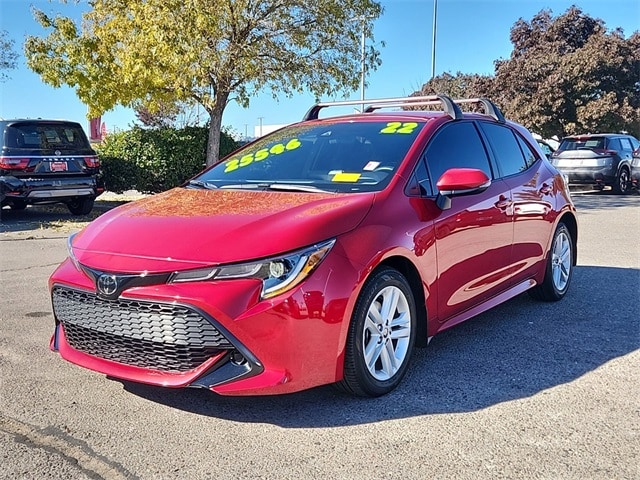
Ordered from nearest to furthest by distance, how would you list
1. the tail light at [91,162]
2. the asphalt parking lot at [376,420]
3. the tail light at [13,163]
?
the asphalt parking lot at [376,420], the tail light at [13,163], the tail light at [91,162]

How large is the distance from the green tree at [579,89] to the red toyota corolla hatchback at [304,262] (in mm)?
24614

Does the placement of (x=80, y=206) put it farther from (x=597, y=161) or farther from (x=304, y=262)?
(x=597, y=161)

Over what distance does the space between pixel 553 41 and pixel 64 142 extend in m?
28.4

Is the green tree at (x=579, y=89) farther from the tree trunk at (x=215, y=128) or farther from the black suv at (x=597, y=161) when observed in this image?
the tree trunk at (x=215, y=128)

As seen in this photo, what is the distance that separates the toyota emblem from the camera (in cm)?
304

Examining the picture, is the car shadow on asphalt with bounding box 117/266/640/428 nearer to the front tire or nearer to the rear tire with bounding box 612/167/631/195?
the front tire

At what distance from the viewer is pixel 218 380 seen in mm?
2953

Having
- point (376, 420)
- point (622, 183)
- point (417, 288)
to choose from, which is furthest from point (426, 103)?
point (622, 183)

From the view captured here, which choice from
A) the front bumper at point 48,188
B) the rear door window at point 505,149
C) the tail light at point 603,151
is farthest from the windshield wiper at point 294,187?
the tail light at point 603,151

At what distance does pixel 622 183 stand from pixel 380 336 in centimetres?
1621

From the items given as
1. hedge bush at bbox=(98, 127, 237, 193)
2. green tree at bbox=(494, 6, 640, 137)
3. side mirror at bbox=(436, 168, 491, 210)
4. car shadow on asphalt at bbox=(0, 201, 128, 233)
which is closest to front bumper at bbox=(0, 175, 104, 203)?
car shadow on asphalt at bbox=(0, 201, 128, 233)

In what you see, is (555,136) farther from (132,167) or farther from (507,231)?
(507,231)

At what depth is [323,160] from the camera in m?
4.19

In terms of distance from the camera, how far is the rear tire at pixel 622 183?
1712cm
